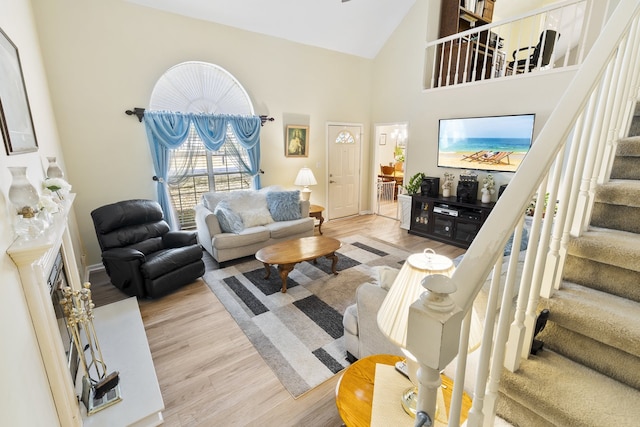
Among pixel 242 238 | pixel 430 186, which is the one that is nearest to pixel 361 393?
pixel 242 238

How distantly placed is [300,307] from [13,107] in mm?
2555

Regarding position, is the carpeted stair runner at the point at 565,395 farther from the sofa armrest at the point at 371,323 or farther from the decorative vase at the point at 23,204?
the decorative vase at the point at 23,204

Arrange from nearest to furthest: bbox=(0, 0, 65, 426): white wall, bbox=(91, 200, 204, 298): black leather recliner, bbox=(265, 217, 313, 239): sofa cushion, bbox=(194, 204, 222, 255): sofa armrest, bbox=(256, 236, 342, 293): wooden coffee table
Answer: bbox=(0, 0, 65, 426): white wall, bbox=(91, 200, 204, 298): black leather recliner, bbox=(256, 236, 342, 293): wooden coffee table, bbox=(194, 204, 222, 255): sofa armrest, bbox=(265, 217, 313, 239): sofa cushion

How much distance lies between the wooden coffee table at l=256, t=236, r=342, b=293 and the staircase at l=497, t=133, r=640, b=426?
2355 millimetres

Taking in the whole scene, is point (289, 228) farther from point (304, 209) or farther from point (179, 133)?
point (179, 133)

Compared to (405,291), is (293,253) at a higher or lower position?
lower

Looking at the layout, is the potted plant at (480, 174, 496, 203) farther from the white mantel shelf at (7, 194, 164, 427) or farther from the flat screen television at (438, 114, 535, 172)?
the white mantel shelf at (7, 194, 164, 427)

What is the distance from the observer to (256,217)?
13.8ft

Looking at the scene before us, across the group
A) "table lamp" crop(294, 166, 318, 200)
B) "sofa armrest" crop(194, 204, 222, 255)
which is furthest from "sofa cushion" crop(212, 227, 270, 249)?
"table lamp" crop(294, 166, 318, 200)

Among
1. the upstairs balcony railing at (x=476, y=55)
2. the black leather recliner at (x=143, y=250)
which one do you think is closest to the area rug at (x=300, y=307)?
the black leather recliner at (x=143, y=250)

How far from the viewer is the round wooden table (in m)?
1.22

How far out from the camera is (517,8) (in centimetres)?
572

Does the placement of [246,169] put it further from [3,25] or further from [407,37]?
[407,37]

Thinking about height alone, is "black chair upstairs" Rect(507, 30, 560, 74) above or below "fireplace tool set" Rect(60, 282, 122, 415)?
above
